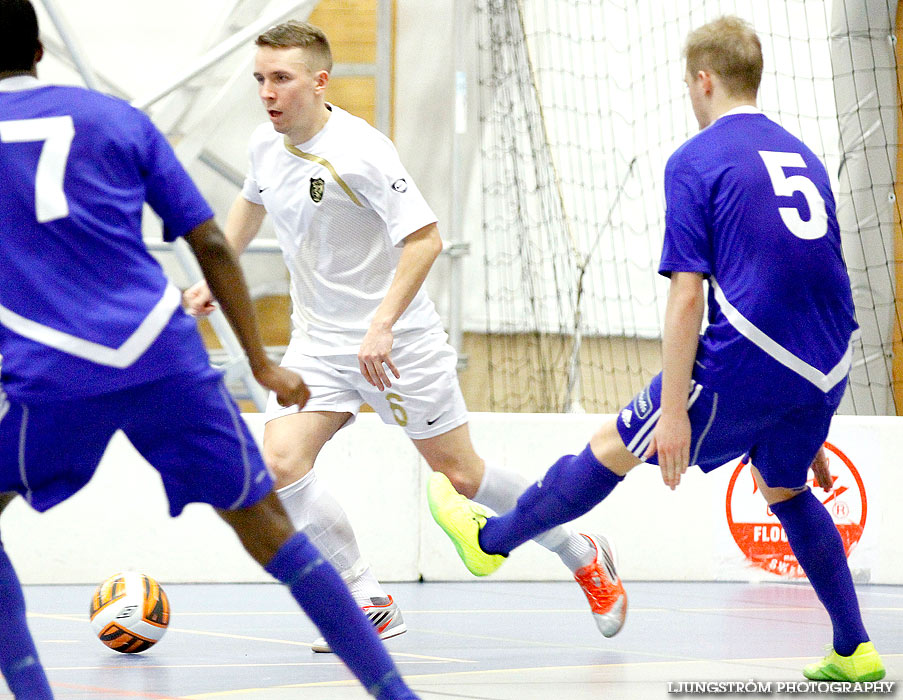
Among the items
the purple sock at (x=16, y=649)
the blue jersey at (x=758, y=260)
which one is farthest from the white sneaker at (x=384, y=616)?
the purple sock at (x=16, y=649)

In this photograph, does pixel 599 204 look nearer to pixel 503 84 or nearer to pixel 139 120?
pixel 503 84

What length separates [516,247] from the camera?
918 centimetres

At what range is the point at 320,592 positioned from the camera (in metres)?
2.56

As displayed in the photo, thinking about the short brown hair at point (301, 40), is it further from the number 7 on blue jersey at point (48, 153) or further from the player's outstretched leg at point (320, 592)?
the player's outstretched leg at point (320, 592)

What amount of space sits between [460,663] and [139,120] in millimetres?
1948

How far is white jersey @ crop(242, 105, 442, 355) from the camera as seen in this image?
4066 mm

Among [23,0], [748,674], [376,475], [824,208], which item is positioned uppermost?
[23,0]

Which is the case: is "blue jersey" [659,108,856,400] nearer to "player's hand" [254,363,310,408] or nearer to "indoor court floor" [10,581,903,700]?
"indoor court floor" [10,581,903,700]

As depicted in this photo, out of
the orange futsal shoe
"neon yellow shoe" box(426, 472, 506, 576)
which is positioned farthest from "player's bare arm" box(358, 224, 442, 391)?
the orange futsal shoe

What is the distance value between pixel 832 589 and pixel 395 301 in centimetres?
143

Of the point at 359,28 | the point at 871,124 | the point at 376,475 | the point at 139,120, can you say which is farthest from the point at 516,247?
the point at 139,120

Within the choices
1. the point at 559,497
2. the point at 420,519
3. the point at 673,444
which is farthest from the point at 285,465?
the point at 420,519

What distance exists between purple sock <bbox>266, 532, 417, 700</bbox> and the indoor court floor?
694 millimetres

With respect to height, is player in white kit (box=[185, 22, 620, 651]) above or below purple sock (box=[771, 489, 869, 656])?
above
